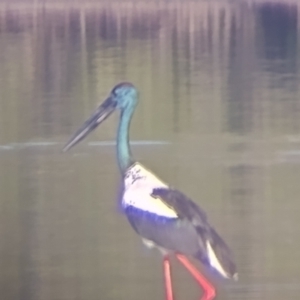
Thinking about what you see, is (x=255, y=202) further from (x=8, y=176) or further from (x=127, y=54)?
(x=8, y=176)

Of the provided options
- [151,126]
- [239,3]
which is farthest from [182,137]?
[239,3]

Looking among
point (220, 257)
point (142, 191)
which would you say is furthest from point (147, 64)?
point (220, 257)

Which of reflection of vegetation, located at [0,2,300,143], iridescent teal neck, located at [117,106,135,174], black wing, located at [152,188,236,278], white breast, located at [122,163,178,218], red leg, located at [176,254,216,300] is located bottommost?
red leg, located at [176,254,216,300]

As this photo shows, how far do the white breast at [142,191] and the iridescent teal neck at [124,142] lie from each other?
2 centimetres

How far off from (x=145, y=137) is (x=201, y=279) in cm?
34

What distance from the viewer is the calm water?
138 cm

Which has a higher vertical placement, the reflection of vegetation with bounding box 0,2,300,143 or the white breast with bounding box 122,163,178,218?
the reflection of vegetation with bounding box 0,2,300,143

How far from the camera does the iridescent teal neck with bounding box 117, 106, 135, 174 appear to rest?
138 centimetres

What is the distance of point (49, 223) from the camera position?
4.56 feet

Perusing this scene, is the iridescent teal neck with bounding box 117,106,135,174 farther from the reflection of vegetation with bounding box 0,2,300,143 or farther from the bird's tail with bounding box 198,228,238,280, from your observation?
the bird's tail with bounding box 198,228,238,280

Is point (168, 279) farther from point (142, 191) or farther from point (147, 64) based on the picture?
point (147, 64)

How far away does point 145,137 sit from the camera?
138cm

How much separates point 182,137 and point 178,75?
0.46ft

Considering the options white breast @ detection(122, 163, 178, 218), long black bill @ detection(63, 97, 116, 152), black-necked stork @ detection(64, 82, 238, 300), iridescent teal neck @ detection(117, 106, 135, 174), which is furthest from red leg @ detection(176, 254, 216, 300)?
long black bill @ detection(63, 97, 116, 152)
